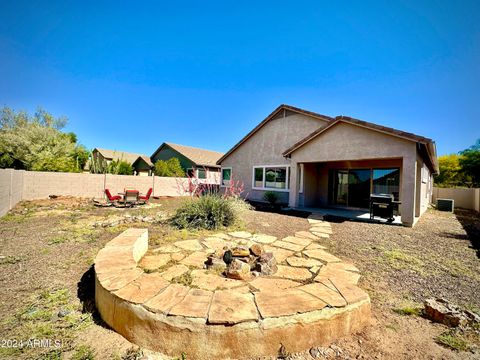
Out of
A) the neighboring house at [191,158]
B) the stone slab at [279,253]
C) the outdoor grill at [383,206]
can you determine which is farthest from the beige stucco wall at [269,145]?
the stone slab at [279,253]

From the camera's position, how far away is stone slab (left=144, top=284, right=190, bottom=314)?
1.68 m

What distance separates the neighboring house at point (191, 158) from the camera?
22.0 meters

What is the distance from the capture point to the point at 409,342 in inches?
70.9

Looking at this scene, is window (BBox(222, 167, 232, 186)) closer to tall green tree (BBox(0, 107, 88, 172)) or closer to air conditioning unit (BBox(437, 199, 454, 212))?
tall green tree (BBox(0, 107, 88, 172))

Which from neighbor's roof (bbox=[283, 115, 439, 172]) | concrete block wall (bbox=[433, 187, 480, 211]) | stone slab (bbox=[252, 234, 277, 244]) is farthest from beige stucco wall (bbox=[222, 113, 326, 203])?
concrete block wall (bbox=[433, 187, 480, 211])

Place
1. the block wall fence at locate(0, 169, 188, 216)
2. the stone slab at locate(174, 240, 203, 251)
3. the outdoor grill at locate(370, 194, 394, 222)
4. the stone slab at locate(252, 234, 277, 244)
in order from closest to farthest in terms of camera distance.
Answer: the stone slab at locate(174, 240, 203, 251) < the stone slab at locate(252, 234, 277, 244) < the outdoor grill at locate(370, 194, 394, 222) < the block wall fence at locate(0, 169, 188, 216)

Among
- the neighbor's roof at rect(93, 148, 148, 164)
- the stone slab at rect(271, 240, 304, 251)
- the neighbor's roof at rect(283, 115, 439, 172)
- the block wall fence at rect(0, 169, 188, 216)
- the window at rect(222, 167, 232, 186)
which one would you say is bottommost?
Answer: the stone slab at rect(271, 240, 304, 251)

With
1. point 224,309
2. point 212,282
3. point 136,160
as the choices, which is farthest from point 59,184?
point 136,160

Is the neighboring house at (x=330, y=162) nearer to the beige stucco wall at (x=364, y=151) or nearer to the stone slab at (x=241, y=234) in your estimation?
the beige stucco wall at (x=364, y=151)

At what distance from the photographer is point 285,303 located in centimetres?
181

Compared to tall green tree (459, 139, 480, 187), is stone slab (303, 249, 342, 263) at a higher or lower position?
lower

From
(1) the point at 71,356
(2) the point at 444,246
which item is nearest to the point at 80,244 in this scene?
(1) the point at 71,356

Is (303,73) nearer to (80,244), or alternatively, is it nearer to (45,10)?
(45,10)

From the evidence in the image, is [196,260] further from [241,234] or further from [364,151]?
[364,151]
